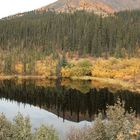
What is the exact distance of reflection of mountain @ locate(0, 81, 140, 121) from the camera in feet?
366

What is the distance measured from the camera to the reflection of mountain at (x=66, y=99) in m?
112

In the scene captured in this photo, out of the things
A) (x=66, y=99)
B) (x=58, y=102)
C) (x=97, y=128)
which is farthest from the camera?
(x=66, y=99)

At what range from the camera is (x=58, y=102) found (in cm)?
12875

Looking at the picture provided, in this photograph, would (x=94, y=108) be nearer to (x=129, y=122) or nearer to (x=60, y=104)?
(x=60, y=104)

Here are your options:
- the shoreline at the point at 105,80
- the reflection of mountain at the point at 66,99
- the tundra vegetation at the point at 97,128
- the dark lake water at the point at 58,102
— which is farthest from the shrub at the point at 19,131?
the shoreline at the point at 105,80

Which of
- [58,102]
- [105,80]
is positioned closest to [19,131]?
[58,102]

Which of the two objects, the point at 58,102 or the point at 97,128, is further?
the point at 58,102

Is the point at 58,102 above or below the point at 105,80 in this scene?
below

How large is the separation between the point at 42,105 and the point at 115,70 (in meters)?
71.1

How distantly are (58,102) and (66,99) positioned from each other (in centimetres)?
525

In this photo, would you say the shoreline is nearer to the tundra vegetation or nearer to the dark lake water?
the dark lake water

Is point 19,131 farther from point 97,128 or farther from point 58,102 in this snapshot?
point 58,102

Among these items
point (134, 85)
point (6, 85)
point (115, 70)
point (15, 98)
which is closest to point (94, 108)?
point (15, 98)

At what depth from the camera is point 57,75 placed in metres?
198
